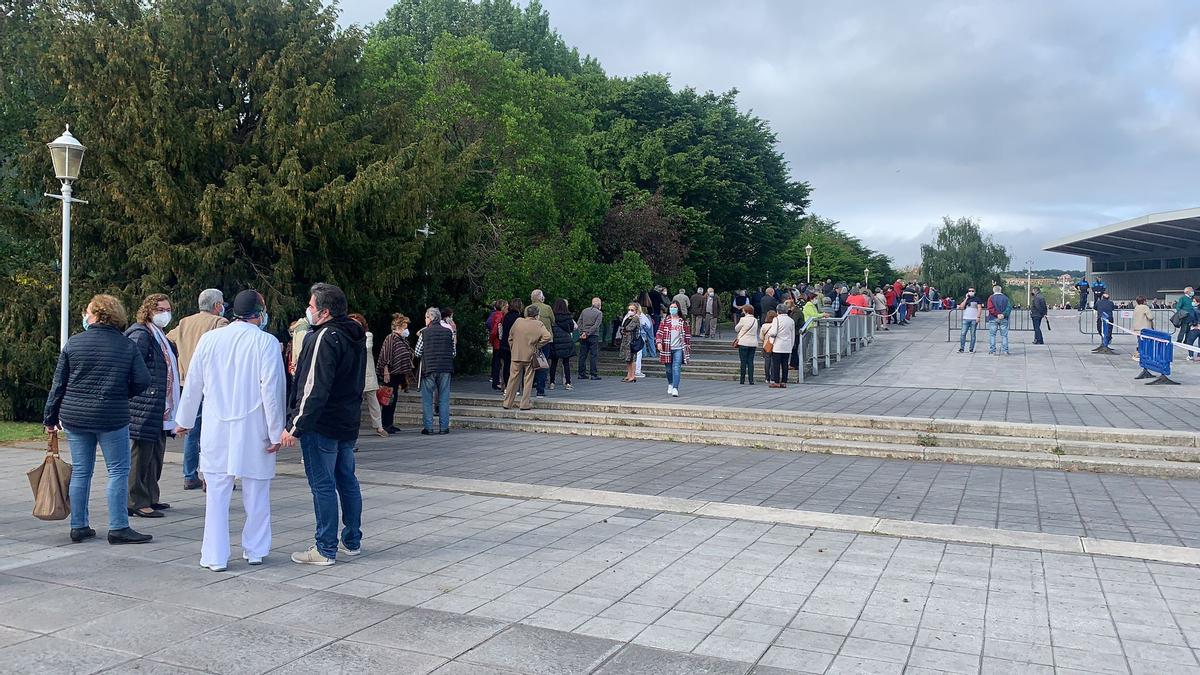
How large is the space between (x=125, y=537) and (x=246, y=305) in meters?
2.02

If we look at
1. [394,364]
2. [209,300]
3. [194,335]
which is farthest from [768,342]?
[209,300]

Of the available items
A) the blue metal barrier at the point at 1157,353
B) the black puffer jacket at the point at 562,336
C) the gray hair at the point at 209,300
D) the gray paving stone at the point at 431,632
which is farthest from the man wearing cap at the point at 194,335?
the blue metal barrier at the point at 1157,353

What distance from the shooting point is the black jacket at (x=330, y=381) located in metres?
5.43

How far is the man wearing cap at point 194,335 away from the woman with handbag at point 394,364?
4.35 m

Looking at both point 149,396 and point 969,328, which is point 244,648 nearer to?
point 149,396

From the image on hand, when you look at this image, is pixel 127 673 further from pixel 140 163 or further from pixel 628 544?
pixel 140 163

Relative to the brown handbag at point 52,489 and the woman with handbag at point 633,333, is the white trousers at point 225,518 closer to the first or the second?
the brown handbag at point 52,489

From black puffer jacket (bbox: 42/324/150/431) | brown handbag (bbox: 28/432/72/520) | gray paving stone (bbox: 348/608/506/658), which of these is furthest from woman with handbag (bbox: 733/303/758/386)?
gray paving stone (bbox: 348/608/506/658)

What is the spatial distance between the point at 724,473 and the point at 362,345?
17.1 feet

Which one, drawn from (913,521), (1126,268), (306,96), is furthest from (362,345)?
(1126,268)

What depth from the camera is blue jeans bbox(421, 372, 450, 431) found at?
13094 mm

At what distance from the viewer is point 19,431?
1331cm

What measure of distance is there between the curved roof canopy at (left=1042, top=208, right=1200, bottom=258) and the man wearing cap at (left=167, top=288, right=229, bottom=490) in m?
49.0

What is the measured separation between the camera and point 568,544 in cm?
645
